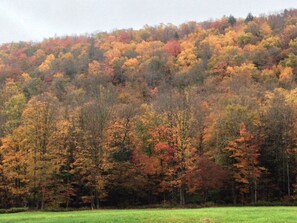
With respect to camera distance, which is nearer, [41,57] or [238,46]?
[238,46]

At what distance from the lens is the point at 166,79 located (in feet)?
424

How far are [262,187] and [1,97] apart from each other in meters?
57.1

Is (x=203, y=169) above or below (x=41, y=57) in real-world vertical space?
below

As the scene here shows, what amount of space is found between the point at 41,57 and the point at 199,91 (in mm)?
85257

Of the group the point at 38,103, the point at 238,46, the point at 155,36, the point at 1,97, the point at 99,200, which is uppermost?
the point at 155,36

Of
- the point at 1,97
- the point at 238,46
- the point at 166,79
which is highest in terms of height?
the point at 238,46

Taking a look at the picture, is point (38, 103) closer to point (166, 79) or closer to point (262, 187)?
point (262, 187)

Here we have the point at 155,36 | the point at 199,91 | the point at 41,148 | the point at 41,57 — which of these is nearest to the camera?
the point at 41,148

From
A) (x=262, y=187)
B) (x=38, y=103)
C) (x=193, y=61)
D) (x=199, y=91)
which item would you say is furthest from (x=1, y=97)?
(x=193, y=61)

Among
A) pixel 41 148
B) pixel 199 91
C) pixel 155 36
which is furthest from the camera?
pixel 155 36

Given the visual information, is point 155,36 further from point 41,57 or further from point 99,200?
point 99,200

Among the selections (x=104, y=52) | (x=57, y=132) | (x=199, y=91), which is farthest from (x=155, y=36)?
(x=57, y=132)

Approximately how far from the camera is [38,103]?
5909 cm

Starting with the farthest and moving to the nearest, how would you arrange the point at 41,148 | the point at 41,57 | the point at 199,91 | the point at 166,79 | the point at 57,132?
1. the point at 41,57
2. the point at 166,79
3. the point at 199,91
4. the point at 57,132
5. the point at 41,148
